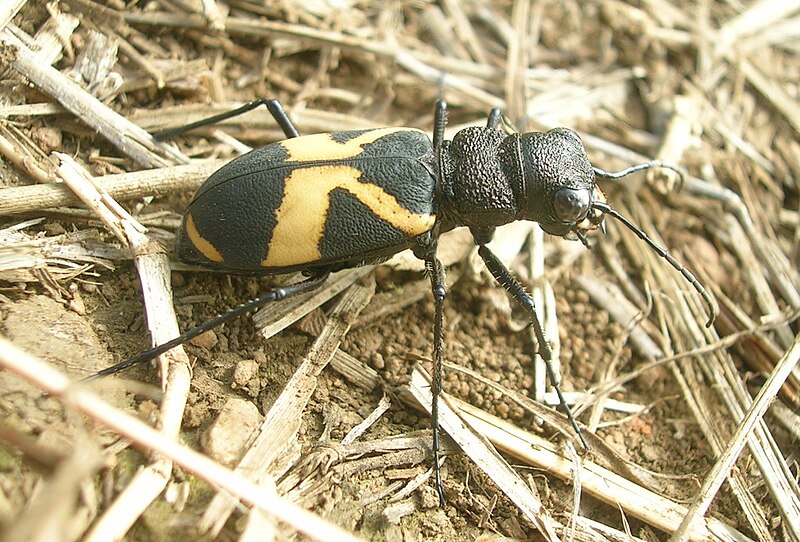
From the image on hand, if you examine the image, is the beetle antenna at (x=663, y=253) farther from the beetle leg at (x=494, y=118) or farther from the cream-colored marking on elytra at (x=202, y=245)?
the cream-colored marking on elytra at (x=202, y=245)

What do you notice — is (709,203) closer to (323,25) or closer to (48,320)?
(323,25)

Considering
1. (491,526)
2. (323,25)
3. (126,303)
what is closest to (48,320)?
(126,303)

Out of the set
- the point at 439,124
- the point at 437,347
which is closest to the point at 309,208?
the point at 437,347

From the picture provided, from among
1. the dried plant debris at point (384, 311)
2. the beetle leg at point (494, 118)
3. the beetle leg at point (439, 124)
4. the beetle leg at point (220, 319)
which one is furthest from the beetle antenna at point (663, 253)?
the beetle leg at point (220, 319)

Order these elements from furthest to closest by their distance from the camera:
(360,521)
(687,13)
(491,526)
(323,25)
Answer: (687,13), (323,25), (491,526), (360,521)

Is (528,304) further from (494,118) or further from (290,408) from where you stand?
(290,408)

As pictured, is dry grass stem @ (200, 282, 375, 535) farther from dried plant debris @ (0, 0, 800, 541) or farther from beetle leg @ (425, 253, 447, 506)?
beetle leg @ (425, 253, 447, 506)

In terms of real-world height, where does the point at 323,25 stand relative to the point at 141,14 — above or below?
above
